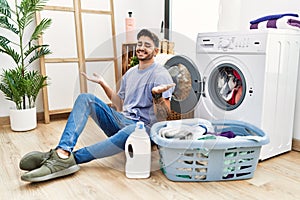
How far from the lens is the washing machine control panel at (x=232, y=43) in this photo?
4.96 ft

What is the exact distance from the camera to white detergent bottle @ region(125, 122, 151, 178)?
1.37 metres

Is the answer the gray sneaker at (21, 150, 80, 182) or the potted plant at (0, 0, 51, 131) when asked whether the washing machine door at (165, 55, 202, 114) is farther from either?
the potted plant at (0, 0, 51, 131)

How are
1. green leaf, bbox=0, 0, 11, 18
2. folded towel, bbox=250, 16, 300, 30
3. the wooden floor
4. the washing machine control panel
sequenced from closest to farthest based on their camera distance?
the wooden floor
the washing machine control panel
folded towel, bbox=250, 16, 300, 30
green leaf, bbox=0, 0, 11, 18

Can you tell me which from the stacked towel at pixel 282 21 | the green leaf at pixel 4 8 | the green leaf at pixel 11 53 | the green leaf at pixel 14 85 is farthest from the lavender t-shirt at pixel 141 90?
the green leaf at pixel 4 8

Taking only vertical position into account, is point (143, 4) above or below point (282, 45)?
above

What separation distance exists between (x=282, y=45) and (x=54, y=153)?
55.1 inches

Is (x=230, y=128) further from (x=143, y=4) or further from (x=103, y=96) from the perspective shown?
(x=143, y=4)

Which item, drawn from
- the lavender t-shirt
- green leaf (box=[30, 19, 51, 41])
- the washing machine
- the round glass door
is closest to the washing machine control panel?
the washing machine

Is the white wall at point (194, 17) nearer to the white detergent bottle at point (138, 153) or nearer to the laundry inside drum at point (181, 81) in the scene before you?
the laundry inside drum at point (181, 81)

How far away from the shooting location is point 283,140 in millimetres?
1750

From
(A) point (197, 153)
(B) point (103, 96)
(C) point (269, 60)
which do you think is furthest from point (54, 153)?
(C) point (269, 60)

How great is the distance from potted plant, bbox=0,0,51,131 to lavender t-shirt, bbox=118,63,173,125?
1144 mm

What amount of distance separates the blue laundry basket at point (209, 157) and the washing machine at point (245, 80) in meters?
0.25

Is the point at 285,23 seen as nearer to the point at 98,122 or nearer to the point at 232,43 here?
the point at 232,43
